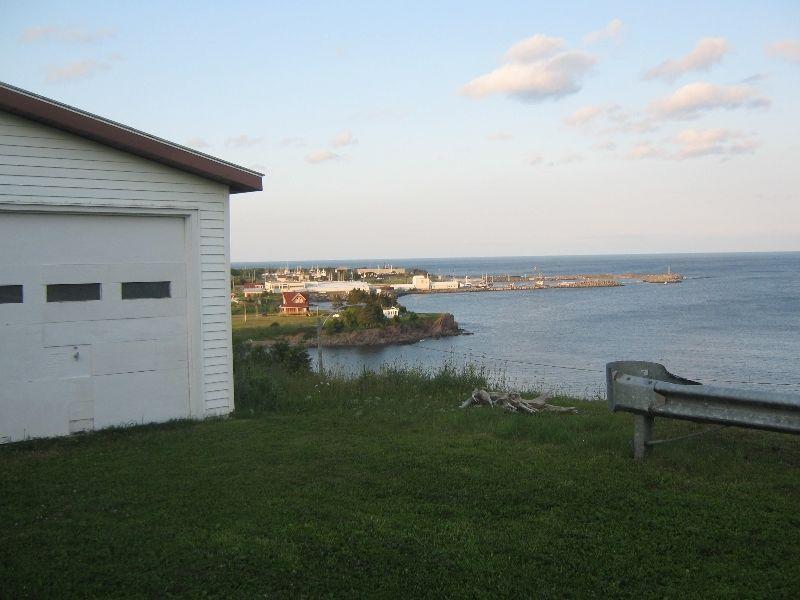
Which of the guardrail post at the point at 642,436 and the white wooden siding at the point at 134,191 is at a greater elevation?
the white wooden siding at the point at 134,191

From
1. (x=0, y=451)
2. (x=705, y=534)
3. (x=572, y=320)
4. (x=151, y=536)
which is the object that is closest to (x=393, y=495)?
(x=151, y=536)

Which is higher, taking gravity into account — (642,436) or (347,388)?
(642,436)

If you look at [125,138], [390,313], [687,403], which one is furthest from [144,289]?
[390,313]

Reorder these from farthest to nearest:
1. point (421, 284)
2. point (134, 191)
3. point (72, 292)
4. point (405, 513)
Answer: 1. point (421, 284)
2. point (134, 191)
3. point (72, 292)
4. point (405, 513)

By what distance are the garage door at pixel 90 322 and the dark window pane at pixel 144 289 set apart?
0.01 meters

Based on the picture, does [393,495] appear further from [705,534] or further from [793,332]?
[793,332]

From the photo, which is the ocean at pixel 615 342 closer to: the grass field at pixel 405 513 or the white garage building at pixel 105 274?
the white garage building at pixel 105 274

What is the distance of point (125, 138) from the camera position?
337 inches

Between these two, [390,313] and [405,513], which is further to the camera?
[390,313]

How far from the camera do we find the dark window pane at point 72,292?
8367 mm

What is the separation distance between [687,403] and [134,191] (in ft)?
21.1

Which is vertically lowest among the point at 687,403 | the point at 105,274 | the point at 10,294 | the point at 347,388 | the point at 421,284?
the point at 421,284

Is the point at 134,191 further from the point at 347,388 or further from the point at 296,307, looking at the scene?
the point at 296,307

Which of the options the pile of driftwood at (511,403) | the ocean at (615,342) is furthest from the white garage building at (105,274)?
the ocean at (615,342)
